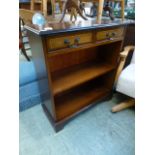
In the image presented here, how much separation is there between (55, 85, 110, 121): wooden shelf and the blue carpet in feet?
0.40

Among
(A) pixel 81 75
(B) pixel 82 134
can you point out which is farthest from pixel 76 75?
(B) pixel 82 134

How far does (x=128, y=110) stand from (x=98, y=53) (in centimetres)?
76

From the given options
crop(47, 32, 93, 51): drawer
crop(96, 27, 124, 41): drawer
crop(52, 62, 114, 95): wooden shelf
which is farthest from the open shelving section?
crop(47, 32, 93, 51): drawer

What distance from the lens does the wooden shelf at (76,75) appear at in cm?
125

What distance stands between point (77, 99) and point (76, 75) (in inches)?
12.7

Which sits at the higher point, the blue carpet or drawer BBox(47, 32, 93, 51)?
drawer BBox(47, 32, 93, 51)

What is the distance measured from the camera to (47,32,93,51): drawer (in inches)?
37.6

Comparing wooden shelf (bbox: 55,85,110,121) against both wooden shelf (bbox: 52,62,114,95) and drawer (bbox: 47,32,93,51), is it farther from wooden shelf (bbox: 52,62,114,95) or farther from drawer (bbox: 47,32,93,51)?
drawer (bbox: 47,32,93,51)

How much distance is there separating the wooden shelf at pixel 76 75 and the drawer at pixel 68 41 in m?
0.36

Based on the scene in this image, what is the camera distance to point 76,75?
55.8 inches

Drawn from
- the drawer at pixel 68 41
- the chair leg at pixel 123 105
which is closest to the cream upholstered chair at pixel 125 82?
the chair leg at pixel 123 105

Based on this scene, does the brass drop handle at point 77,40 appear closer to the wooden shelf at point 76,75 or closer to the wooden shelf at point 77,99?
the wooden shelf at point 76,75

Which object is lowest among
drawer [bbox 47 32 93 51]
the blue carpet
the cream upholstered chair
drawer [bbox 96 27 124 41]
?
the blue carpet
